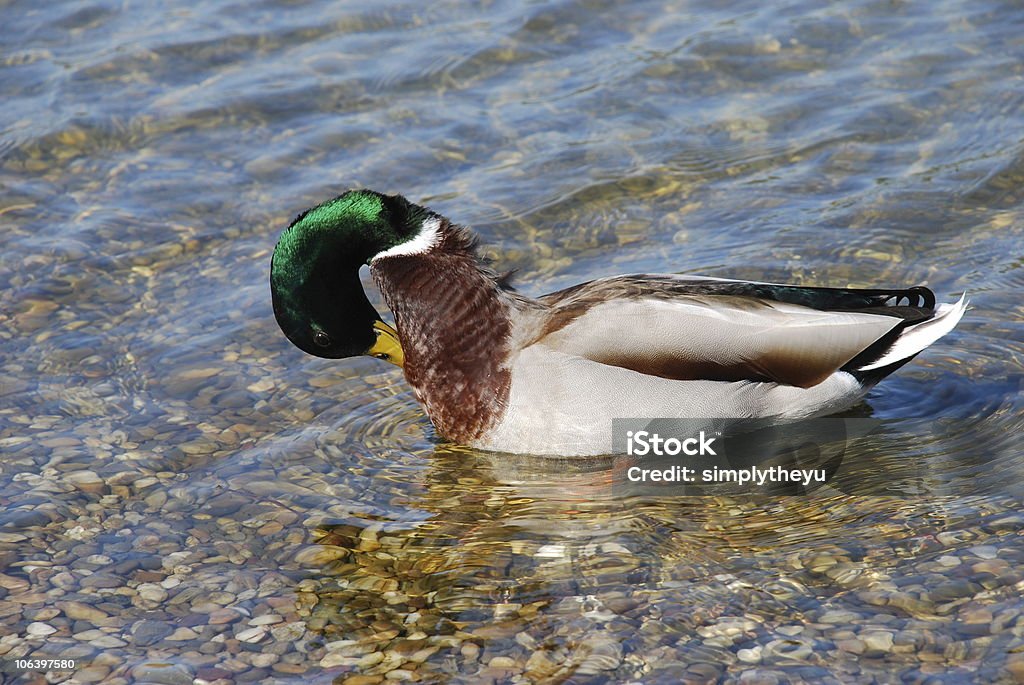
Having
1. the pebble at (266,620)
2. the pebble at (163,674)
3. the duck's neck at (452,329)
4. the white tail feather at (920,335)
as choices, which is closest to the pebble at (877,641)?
the white tail feather at (920,335)

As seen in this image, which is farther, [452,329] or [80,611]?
[452,329]

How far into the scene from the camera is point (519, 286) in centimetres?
771

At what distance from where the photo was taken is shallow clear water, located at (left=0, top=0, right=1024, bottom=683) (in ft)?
15.8

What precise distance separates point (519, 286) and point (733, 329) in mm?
2301

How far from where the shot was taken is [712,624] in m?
4.73

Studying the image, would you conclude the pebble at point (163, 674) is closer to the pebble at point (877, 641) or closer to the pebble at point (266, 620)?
the pebble at point (266, 620)

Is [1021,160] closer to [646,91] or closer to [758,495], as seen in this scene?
[646,91]

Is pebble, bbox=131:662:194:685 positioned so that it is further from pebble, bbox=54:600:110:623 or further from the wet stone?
pebble, bbox=54:600:110:623

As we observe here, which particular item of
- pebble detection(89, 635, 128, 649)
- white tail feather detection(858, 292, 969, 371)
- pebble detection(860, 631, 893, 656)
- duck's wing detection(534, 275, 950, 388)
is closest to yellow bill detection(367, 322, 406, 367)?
duck's wing detection(534, 275, 950, 388)

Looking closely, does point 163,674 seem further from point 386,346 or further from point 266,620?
point 386,346

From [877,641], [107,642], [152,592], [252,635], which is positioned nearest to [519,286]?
[152,592]

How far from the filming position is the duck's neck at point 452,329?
19.4ft

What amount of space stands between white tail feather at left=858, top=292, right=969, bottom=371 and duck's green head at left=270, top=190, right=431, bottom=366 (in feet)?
6.88

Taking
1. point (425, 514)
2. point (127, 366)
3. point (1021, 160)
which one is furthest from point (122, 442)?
point (1021, 160)
